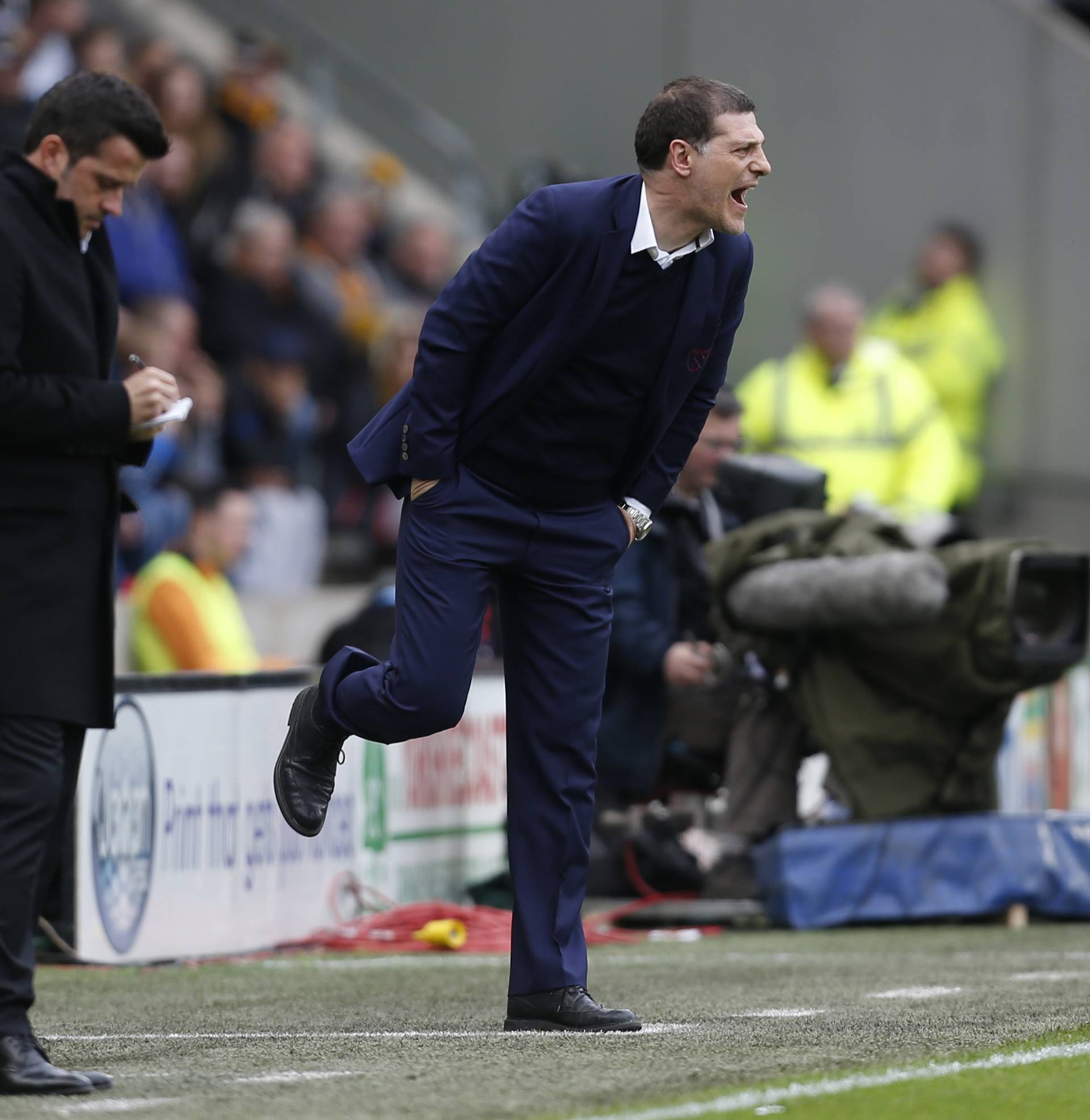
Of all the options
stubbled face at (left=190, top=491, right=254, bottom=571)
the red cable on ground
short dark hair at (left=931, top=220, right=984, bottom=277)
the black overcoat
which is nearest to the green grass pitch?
the red cable on ground

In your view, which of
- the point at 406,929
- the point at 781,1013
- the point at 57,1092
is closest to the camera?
the point at 57,1092

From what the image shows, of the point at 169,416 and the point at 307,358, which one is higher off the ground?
the point at 307,358

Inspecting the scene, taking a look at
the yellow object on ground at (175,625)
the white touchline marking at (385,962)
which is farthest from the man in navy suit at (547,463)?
the yellow object on ground at (175,625)

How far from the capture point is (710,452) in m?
9.13

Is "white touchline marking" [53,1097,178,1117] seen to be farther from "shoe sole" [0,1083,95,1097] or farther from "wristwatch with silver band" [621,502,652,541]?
"wristwatch with silver band" [621,502,652,541]

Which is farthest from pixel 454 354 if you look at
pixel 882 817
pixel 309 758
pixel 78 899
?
pixel 882 817

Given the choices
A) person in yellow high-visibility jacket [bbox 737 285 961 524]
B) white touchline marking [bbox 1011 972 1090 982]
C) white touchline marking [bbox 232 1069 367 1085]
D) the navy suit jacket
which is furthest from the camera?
person in yellow high-visibility jacket [bbox 737 285 961 524]

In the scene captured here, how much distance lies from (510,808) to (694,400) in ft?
3.45

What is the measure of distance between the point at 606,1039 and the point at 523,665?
88cm

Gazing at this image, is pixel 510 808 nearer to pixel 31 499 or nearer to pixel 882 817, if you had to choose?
pixel 31 499

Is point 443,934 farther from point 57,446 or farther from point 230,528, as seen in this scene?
point 57,446

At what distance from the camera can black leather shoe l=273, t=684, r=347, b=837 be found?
5324 mm

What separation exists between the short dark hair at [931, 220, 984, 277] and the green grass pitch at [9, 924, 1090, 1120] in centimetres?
765

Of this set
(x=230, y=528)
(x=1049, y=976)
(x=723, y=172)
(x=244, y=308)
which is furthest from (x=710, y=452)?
(x=244, y=308)
